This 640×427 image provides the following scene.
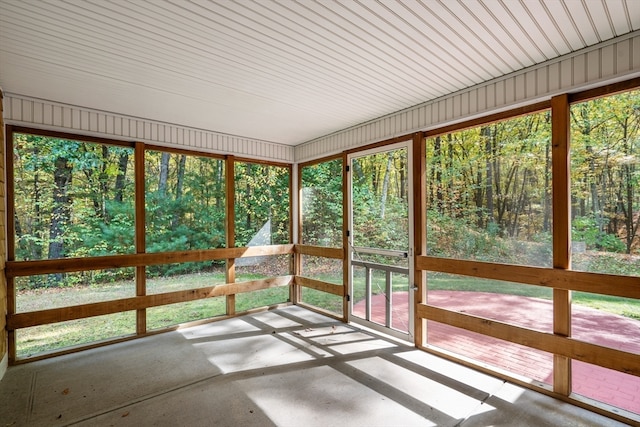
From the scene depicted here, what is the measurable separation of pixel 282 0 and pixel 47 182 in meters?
3.36

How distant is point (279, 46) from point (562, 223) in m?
2.59

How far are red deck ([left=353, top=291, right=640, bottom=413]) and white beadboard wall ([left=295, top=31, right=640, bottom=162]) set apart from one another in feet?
6.13

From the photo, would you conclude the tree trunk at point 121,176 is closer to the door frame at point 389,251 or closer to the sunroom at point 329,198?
the sunroom at point 329,198

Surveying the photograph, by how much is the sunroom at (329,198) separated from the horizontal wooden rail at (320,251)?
0.04 metres

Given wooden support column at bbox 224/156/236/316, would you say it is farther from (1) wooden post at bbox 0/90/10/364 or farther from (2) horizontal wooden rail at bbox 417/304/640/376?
(2) horizontal wooden rail at bbox 417/304/640/376

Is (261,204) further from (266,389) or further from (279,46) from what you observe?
(279,46)

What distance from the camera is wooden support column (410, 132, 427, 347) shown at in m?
3.43

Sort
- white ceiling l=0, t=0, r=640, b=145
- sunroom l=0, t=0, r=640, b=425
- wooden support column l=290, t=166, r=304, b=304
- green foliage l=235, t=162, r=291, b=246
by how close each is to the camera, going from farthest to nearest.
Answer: wooden support column l=290, t=166, r=304, b=304
green foliage l=235, t=162, r=291, b=246
sunroom l=0, t=0, r=640, b=425
white ceiling l=0, t=0, r=640, b=145

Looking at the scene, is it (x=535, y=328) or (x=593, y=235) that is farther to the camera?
(x=535, y=328)

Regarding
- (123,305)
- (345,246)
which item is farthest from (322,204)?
(123,305)

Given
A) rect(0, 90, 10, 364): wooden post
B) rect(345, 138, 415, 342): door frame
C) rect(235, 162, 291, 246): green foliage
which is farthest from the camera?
rect(235, 162, 291, 246): green foliage

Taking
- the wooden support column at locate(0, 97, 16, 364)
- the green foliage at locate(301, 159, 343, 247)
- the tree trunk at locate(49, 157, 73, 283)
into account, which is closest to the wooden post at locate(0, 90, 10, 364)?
the wooden support column at locate(0, 97, 16, 364)

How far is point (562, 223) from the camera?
8.09 ft

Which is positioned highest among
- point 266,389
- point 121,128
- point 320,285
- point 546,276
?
point 121,128
